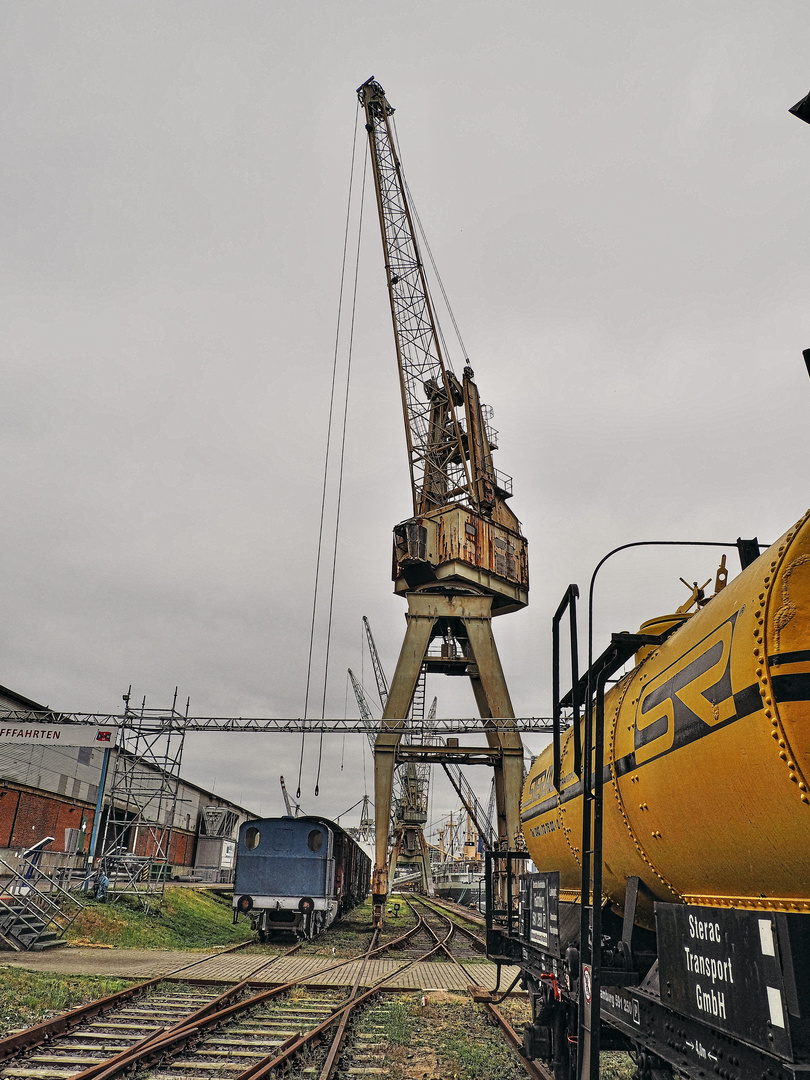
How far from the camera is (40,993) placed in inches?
474

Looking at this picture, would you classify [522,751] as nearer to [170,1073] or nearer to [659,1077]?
[170,1073]

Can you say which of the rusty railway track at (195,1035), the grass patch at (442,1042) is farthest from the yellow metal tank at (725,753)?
the rusty railway track at (195,1035)

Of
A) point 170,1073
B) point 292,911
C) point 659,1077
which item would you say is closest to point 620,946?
point 659,1077

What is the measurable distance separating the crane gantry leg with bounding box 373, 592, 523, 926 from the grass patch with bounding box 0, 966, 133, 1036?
1500 cm

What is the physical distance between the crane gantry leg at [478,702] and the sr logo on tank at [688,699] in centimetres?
2372

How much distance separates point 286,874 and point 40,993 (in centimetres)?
1076

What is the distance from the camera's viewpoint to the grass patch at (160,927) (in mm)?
20531

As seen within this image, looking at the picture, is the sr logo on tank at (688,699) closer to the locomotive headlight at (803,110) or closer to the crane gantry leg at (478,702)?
the locomotive headlight at (803,110)

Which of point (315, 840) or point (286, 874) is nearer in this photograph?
point (286, 874)

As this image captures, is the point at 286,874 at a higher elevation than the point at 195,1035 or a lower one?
higher

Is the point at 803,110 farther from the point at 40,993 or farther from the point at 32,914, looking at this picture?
the point at 32,914

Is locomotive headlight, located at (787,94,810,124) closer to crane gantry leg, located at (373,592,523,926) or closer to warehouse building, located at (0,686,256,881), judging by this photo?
crane gantry leg, located at (373,592,523,926)

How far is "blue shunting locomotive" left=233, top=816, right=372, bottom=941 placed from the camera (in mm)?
21641

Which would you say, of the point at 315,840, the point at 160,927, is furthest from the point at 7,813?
the point at 315,840
